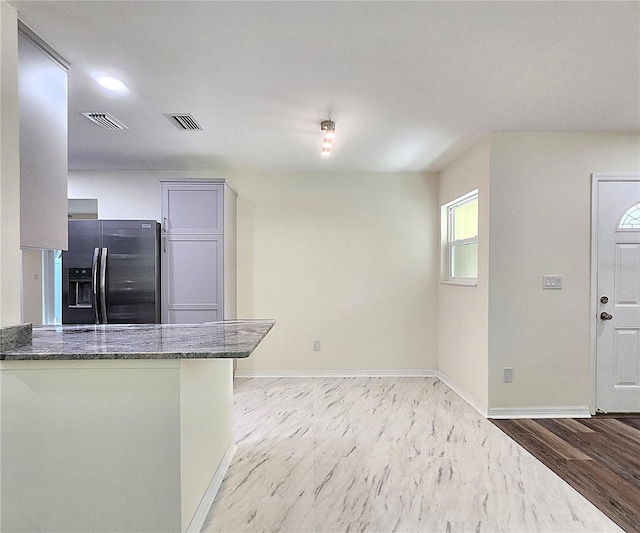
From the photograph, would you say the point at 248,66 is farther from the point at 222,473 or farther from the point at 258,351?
the point at 258,351

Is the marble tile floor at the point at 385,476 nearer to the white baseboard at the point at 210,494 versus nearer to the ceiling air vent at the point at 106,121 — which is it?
the white baseboard at the point at 210,494

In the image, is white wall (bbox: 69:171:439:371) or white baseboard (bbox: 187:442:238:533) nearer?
white baseboard (bbox: 187:442:238:533)

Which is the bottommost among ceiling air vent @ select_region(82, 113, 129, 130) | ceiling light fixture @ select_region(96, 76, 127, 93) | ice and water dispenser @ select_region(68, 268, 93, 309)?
ice and water dispenser @ select_region(68, 268, 93, 309)

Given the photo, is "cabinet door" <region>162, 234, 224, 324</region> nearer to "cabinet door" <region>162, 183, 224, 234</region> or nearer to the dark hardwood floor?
"cabinet door" <region>162, 183, 224, 234</region>

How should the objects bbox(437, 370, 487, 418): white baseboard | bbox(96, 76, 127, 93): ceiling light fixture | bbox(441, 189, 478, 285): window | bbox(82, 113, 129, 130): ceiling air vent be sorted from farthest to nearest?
1. bbox(441, 189, 478, 285): window
2. bbox(437, 370, 487, 418): white baseboard
3. bbox(82, 113, 129, 130): ceiling air vent
4. bbox(96, 76, 127, 93): ceiling light fixture

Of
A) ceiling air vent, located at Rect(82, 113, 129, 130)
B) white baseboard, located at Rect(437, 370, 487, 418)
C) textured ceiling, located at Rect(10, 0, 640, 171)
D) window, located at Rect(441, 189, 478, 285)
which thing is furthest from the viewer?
window, located at Rect(441, 189, 478, 285)

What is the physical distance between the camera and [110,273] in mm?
3986

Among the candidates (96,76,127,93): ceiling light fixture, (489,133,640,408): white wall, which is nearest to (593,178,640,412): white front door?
(489,133,640,408): white wall

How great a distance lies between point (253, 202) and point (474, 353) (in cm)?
300

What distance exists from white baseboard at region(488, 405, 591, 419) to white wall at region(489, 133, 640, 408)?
0.11 ft

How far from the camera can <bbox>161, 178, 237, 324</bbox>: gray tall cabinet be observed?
4.10 metres

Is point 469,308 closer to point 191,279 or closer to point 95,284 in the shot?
point 191,279

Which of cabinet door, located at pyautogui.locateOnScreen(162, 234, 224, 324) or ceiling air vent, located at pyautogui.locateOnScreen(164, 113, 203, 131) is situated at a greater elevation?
ceiling air vent, located at pyautogui.locateOnScreen(164, 113, 203, 131)

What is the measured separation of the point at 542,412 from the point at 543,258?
1.38 meters
